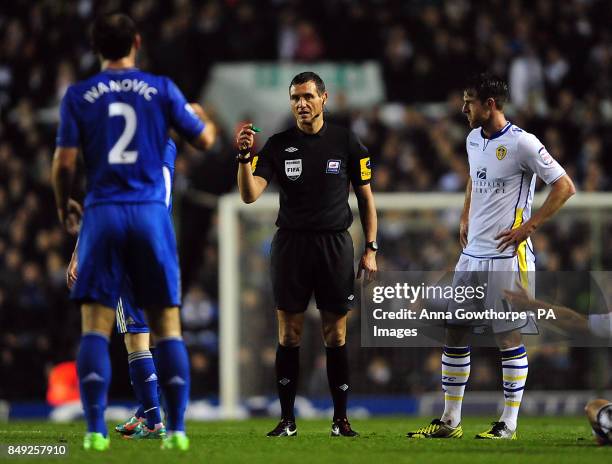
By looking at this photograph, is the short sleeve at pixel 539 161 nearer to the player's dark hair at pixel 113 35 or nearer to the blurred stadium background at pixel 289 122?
the player's dark hair at pixel 113 35

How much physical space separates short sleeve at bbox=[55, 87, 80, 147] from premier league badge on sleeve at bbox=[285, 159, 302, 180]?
197 centimetres

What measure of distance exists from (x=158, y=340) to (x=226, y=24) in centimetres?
1324

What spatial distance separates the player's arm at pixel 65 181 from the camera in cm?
577

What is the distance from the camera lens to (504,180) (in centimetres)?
744

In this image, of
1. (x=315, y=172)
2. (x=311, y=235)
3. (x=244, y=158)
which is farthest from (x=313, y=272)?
(x=244, y=158)

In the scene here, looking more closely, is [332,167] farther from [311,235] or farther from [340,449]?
[340,449]

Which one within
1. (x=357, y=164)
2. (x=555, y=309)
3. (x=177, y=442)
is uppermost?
(x=357, y=164)

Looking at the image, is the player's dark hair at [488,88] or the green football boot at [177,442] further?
the player's dark hair at [488,88]

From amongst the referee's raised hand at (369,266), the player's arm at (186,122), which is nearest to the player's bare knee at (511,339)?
the referee's raised hand at (369,266)

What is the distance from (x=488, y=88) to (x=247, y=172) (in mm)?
1646

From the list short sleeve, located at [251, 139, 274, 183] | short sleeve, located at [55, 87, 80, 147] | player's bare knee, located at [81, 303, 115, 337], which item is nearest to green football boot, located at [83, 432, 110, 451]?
player's bare knee, located at [81, 303, 115, 337]

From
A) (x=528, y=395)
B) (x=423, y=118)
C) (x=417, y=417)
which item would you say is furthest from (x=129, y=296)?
(x=423, y=118)

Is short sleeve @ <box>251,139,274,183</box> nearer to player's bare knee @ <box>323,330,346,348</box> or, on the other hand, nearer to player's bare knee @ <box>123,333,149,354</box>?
player's bare knee @ <box>323,330,346,348</box>

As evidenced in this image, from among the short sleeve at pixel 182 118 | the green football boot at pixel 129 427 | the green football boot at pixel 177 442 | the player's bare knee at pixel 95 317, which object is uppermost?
the short sleeve at pixel 182 118
